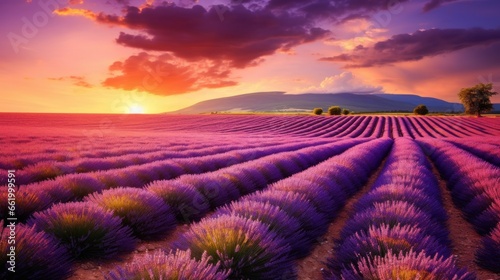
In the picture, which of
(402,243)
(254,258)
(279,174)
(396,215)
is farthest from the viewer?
(279,174)

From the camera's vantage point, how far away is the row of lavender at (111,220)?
93.8 inches

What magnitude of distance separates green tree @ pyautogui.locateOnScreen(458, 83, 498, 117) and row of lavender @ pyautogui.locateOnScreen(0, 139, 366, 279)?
69852mm

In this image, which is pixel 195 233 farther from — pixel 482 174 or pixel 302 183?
pixel 482 174

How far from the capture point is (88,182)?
5.00m

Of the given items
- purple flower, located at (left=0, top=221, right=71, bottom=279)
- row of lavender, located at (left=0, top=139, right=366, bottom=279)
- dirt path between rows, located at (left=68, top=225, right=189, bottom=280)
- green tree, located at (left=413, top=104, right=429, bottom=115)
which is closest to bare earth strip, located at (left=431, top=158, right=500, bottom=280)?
dirt path between rows, located at (left=68, top=225, right=189, bottom=280)

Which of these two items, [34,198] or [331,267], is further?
[34,198]

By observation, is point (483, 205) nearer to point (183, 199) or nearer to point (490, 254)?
point (490, 254)

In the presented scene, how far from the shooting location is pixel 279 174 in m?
7.72

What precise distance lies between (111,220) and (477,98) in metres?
73.2

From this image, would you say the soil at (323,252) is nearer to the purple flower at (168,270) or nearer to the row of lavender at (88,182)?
the purple flower at (168,270)

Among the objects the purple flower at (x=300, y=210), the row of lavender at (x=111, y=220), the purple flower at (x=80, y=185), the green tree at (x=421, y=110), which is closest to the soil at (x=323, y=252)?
the row of lavender at (x=111, y=220)

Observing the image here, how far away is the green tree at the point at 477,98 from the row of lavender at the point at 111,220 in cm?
6985

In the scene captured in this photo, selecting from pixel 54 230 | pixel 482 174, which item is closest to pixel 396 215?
pixel 54 230

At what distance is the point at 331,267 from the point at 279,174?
4853 mm
